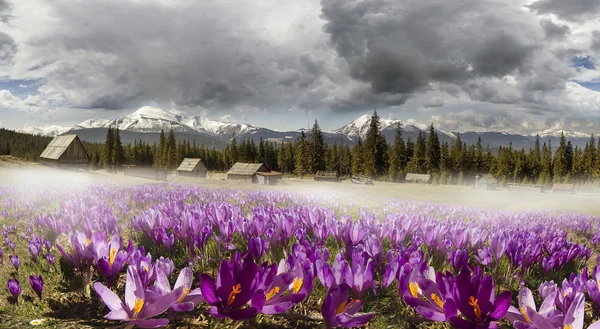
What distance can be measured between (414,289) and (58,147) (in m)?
50.2

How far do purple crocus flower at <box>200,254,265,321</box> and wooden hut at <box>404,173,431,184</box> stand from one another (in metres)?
88.9

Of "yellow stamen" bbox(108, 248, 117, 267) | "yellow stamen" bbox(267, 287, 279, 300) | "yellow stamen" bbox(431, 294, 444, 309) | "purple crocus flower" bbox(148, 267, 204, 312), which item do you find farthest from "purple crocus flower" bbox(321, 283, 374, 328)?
"yellow stamen" bbox(108, 248, 117, 267)

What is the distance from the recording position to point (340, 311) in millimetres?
1544

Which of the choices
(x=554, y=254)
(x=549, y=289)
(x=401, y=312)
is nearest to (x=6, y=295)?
(x=401, y=312)

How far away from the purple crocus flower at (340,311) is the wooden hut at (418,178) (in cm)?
8863

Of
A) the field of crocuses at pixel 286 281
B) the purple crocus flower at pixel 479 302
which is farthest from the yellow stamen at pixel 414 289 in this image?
the purple crocus flower at pixel 479 302

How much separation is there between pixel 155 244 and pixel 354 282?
212cm

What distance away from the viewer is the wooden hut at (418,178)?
280 ft

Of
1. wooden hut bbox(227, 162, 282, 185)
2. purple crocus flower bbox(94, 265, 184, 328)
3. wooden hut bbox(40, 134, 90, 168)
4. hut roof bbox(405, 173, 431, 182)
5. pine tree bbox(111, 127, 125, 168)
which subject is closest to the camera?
purple crocus flower bbox(94, 265, 184, 328)

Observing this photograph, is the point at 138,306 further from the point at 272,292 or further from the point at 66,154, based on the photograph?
the point at 66,154

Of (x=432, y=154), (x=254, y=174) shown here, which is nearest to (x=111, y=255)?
(x=254, y=174)

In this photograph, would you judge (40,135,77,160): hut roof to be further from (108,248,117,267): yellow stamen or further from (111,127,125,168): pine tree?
(111,127,125,168): pine tree

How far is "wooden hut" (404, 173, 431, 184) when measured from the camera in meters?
85.3

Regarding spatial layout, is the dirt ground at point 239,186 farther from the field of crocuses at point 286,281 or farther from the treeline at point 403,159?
the treeline at point 403,159
